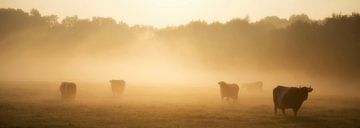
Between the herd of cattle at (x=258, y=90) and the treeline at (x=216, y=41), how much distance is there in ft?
49.8

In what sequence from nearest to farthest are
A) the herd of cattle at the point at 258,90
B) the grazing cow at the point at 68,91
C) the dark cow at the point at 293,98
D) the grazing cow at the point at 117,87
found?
the dark cow at the point at 293,98
the herd of cattle at the point at 258,90
the grazing cow at the point at 68,91
the grazing cow at the point at 117,87

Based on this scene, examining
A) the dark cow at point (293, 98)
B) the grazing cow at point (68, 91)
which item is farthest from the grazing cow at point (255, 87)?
the dark cow at point (293, 98)

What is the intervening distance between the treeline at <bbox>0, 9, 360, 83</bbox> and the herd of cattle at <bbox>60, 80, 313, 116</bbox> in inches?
598

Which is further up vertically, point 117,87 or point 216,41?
point 216,41

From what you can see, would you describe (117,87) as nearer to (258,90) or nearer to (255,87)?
(255,87)

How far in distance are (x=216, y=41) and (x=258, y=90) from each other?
4343cm

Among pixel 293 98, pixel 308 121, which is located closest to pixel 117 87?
pixel 293 98

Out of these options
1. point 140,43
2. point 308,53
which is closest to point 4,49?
point 140,43

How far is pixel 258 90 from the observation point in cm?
5309

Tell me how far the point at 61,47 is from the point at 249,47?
52.7 meters

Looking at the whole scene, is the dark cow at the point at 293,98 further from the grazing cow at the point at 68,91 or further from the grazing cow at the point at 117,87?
the grazing cow at the point at 117,87

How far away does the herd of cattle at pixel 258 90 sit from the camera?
27.0 metres

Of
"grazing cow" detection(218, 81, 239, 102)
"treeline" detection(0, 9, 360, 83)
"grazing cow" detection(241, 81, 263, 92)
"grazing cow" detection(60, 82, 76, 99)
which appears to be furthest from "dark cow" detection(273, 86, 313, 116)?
"treeline" detection(0, 9, 360, 83)

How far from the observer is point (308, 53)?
66500 mm
